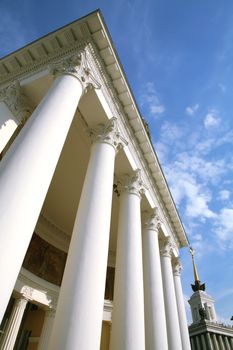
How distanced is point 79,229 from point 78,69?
26.3 feet

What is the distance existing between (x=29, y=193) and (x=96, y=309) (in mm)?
4388

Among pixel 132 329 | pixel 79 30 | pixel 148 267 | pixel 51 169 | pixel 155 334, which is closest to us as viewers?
pixel 51 169

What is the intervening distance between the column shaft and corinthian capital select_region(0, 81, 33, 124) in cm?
400

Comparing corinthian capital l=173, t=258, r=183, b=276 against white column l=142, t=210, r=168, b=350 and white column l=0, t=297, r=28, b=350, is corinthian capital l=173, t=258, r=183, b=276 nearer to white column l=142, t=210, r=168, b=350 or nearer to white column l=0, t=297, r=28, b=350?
white column l=142, t=210, r=168, b=350

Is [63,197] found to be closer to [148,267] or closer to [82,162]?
[82,162]

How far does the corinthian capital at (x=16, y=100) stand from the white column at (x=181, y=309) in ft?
79.8

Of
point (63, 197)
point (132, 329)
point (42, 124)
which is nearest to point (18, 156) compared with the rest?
point (42, 124)

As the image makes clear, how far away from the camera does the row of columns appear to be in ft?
20.8

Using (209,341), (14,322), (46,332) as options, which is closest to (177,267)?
(46,332)

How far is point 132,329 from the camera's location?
442 inches

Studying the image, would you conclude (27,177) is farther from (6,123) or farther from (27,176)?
(6,123)

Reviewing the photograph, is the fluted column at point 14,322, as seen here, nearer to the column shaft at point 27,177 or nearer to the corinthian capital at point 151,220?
the corinthian capital at point 151,220

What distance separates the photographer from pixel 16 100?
13.5 meters

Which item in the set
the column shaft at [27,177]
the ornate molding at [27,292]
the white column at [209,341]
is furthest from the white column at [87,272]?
Answer: the white column at [209,341]
